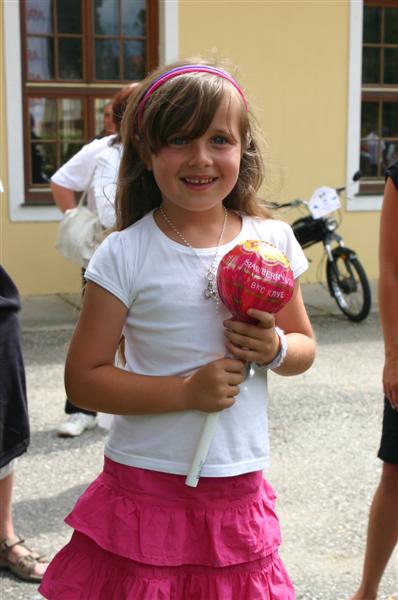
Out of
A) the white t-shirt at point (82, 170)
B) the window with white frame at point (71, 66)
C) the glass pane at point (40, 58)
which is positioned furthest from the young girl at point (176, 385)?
the glass pane at point (40, 58)

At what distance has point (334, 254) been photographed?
8.61m

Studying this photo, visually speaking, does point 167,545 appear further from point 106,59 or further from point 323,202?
point 106,59

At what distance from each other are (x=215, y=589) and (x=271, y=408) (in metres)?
3.77

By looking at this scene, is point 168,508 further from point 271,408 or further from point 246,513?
point 271,408

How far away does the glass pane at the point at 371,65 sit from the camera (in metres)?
10.5

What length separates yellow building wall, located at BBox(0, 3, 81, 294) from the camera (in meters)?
→ 9.19

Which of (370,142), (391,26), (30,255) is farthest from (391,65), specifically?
(30,255)

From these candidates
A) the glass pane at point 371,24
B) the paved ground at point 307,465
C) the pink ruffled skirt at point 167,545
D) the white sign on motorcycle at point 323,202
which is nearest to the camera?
the pink ruffled skirt at point 167,545

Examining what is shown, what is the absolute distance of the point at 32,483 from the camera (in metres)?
4.53

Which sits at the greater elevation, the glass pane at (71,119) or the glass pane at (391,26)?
the glass pane at (391,26)

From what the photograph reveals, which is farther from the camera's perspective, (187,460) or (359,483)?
(359,483)

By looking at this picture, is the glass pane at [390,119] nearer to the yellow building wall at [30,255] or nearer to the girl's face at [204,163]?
the yellow building wall at [30,255]

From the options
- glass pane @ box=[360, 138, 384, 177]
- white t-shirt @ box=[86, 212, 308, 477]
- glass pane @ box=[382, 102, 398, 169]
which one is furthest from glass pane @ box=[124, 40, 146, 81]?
white t-shirt @ box=[86, 212, 308, 477]

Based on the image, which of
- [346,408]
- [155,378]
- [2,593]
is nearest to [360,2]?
[346,408]
